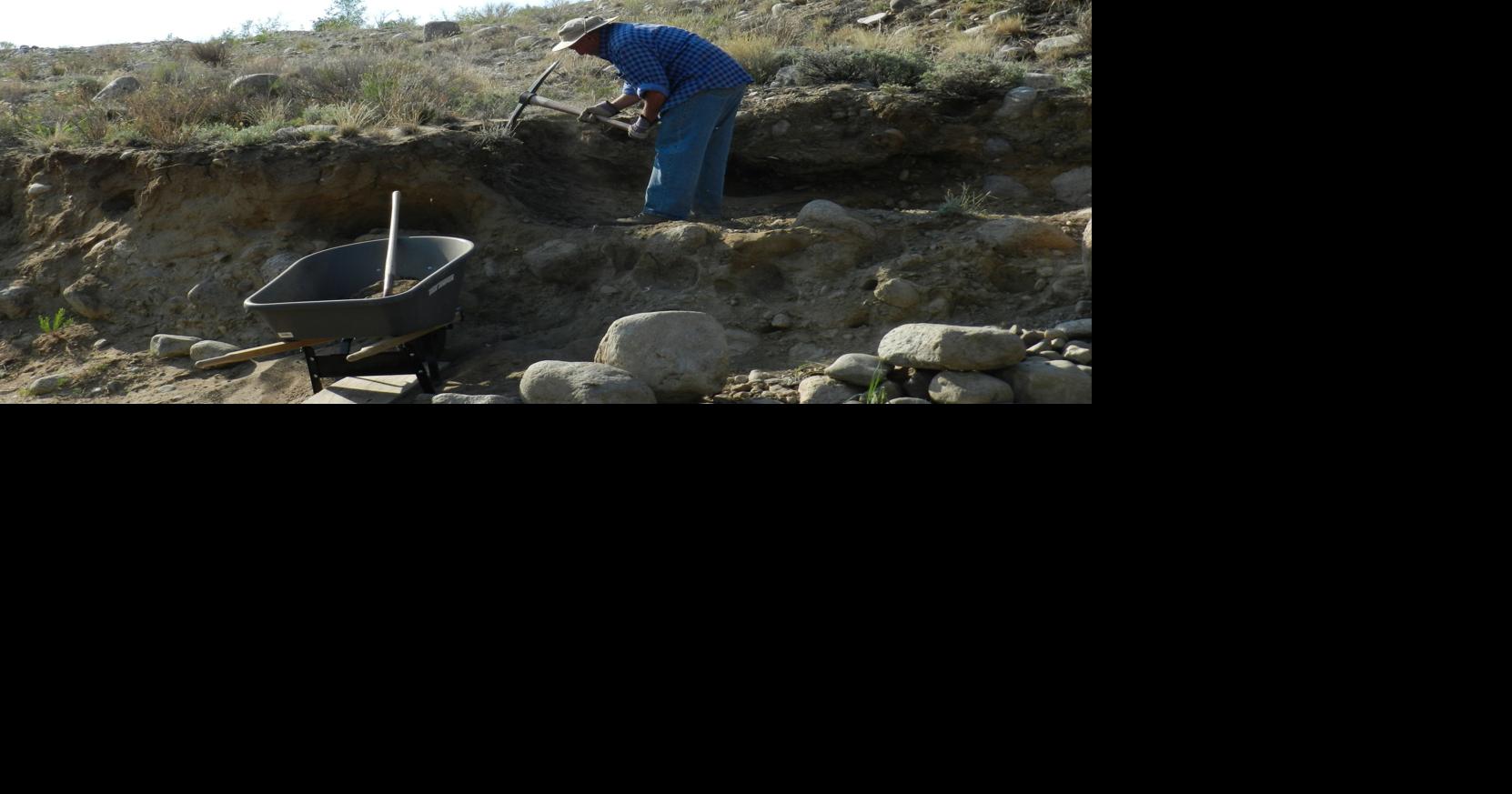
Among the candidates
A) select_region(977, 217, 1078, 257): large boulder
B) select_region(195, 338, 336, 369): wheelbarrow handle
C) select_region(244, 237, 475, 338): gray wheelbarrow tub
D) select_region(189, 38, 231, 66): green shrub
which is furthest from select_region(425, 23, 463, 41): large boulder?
select_region(977, 217, 1078, 257): large boulder

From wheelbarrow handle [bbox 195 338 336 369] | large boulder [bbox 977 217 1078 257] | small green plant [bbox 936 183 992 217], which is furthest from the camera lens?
small green plant [bbox 936 183 992 217]

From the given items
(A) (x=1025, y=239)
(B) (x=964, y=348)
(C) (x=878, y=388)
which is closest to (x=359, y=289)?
(C) (x=878, y=388)

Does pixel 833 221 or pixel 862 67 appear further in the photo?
pixel 862 67

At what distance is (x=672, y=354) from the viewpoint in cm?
448

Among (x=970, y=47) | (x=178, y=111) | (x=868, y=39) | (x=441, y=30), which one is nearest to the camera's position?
(x=178, y=111)

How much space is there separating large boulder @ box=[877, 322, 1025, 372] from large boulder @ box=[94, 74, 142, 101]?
795 cm

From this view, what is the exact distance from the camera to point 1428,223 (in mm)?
2078

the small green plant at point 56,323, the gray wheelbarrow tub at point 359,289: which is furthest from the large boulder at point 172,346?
the gray wheelbarrow tub at point 359,289

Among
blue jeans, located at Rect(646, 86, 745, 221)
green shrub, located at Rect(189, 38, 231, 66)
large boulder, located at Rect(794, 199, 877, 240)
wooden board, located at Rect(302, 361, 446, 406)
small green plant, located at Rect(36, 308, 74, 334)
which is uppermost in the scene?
green shrub, located at Rect(189, 38, 231, 66)

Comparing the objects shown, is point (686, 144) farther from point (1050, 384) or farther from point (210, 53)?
point (210, 53)

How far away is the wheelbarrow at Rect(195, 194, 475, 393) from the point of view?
15.8 ft

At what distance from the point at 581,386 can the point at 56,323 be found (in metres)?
4.12

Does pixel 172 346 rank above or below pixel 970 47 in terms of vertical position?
below

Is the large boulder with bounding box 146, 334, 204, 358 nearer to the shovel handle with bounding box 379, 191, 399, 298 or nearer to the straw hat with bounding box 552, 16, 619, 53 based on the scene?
the shovel handle with bounding box 379, 191, 399, 298
